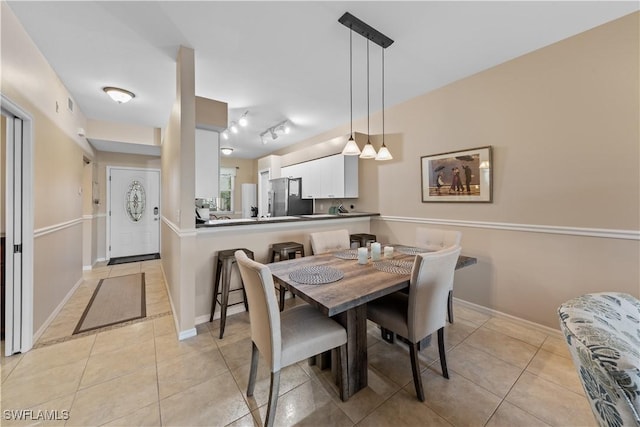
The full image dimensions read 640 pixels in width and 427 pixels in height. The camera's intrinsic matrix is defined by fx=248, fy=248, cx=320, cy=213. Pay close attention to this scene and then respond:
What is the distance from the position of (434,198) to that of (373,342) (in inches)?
75.1

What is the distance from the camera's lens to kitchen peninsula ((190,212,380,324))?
8.33 feet

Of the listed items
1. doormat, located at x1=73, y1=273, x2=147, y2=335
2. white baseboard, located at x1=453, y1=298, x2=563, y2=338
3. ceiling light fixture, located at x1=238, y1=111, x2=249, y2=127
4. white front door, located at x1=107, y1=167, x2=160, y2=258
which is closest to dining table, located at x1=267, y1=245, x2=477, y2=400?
white baseboard, located at x1=453, y1=298, x2=563, y2=338

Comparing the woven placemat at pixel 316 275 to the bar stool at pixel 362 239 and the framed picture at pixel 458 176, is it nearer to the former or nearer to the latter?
the bar stool at pixel 362 239

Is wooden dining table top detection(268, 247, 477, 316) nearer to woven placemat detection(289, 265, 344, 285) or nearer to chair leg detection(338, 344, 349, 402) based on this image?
woven placemat detection(289, 265, 344, 285)

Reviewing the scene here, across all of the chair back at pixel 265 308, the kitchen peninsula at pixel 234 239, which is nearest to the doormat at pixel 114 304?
the kitchen peninsula at pixel 234 239

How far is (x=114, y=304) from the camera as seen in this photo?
118 inches

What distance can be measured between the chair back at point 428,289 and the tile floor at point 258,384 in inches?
17.9

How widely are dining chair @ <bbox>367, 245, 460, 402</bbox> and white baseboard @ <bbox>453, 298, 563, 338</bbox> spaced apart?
1329mm

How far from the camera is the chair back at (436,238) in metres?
2.61

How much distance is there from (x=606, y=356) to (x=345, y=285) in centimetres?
109

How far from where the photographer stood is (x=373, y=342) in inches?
88.3

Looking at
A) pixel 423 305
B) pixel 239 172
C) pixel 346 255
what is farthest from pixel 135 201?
pixel 423 305

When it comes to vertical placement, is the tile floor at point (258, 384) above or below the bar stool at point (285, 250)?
below

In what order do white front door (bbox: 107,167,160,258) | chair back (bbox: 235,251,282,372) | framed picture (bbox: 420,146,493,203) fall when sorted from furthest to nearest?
white front door (bbox: 107,167,160,258) → framed picture (bbox: 420,146,493,203) → chair back (bbox: 235,251,282,372)
